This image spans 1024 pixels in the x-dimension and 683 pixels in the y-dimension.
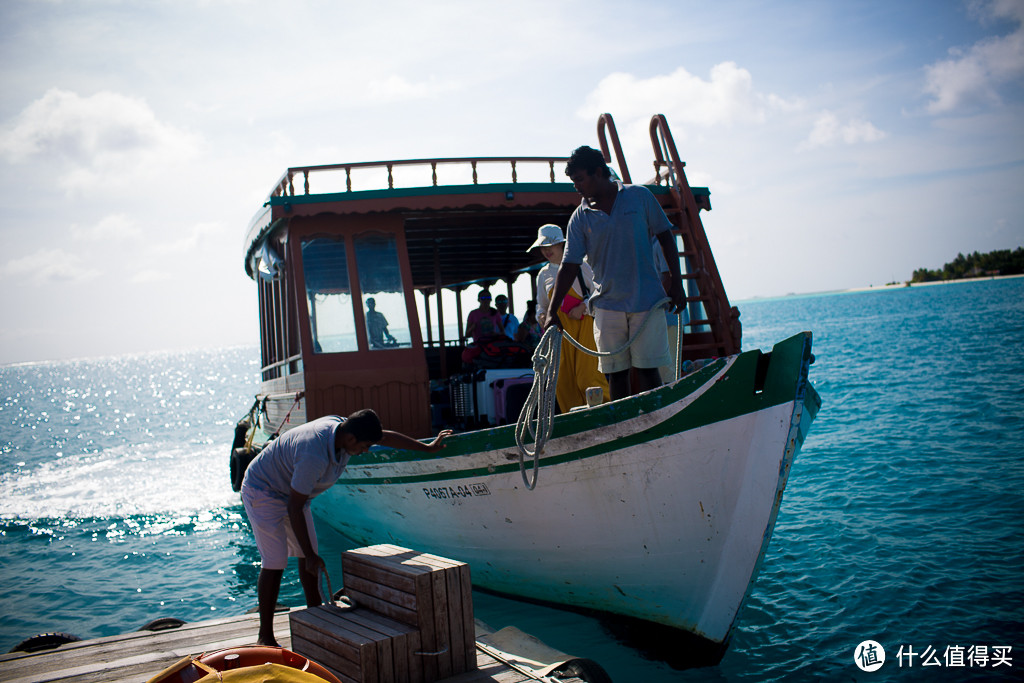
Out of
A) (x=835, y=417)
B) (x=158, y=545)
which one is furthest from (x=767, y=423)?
(x=835, y=417)

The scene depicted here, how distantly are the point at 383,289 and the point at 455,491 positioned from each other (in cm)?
244

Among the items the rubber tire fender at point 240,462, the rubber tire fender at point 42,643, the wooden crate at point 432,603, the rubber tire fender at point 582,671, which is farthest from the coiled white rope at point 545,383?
the rubber tire fender at point 240,462

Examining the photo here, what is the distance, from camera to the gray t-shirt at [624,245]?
4.57 metres

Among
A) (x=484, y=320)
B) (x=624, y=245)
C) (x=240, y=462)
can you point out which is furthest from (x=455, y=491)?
(x=240, y=462)

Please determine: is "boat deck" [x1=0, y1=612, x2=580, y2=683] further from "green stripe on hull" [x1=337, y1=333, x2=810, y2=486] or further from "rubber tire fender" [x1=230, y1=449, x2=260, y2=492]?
"rubber tire fender" [x1=230, y1=449, x2=260, y2=492]

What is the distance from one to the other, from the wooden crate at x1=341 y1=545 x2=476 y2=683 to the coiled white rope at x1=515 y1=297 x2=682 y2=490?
1.20 metres

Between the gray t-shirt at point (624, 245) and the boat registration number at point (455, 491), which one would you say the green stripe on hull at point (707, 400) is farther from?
the boat registration number at point (455, 491)

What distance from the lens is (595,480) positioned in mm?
4824

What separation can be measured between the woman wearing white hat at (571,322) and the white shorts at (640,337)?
2.57 ft

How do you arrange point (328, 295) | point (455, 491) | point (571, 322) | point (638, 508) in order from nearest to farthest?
point (638, 508), point (455, 491), point (571, 322), point (328, 295)

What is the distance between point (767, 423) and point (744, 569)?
102cm

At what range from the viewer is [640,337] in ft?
15.6

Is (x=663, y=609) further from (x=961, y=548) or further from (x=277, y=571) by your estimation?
(x=961, y=548)

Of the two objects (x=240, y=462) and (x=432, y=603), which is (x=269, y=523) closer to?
(x=432, y=603)
